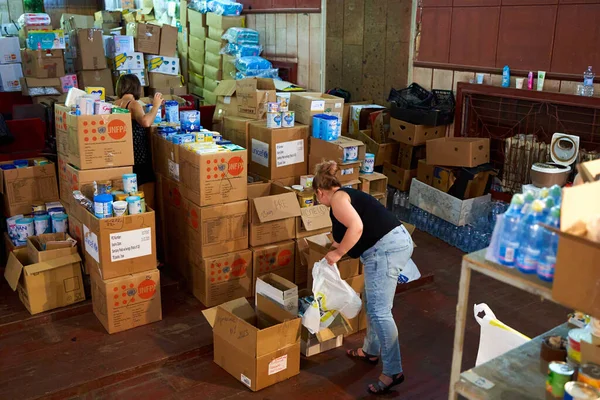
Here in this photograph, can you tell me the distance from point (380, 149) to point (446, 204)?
109cm

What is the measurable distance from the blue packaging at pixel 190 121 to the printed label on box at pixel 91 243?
111 cm

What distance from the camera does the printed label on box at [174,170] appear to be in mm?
4145

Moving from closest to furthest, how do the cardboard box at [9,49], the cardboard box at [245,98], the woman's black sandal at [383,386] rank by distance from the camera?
the woman's black sandal at [383,386], the cardboard box at [245,98], the cardboard box at [9,49]

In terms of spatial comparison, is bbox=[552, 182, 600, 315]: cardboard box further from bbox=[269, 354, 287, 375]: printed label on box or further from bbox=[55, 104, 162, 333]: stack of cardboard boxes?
bbox=[55, 104, 162, 333]: stack of cardboard boxes

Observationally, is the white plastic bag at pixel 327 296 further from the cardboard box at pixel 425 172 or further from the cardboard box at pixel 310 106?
the cardboard box at pixel 425 172

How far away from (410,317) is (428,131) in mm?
2418

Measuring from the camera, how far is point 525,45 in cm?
504

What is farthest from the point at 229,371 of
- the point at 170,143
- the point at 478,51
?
the point at 478,51

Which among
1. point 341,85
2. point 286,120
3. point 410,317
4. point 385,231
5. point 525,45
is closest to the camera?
point 385,231

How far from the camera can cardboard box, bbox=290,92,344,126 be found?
472 centimetres

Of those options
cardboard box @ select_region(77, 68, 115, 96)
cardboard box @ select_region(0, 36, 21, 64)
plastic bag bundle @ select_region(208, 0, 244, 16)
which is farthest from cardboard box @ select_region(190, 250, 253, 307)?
plastic bag bundle @ select_region(208, 0, 244, 16)

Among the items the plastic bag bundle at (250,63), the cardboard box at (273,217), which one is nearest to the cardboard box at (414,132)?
the cardboard box at (273,217)

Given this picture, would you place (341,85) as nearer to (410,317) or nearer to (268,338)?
(410,317)

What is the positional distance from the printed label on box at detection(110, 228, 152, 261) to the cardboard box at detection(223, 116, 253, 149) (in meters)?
1.38
